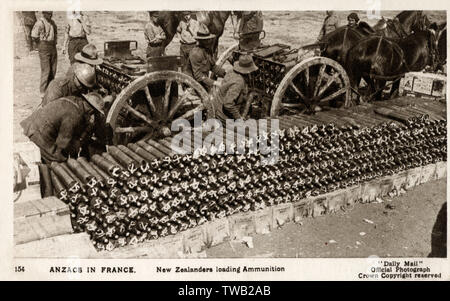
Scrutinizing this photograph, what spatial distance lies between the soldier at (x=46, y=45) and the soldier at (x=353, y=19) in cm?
416

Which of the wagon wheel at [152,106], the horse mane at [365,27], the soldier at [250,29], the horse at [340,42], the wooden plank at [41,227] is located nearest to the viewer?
the wooden plank at [41,227]

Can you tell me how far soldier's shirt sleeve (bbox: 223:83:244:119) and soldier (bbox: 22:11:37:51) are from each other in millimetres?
2773

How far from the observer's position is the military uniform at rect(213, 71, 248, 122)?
26.9ft

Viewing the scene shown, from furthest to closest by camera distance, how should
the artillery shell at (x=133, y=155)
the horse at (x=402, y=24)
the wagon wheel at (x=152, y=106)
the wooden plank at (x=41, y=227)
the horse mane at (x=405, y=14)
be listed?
the horse at (x=402, y=24)
the horse mane at (x=405, y=14)
the wagon wheel at (x=152, y=106)
the artillery shell at (x=133, y=155)
the wooden plank at (x=41, y=227)

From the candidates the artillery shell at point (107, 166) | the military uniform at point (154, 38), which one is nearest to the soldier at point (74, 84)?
the artillery shell at point (107, 166)

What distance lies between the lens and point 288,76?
329 inches

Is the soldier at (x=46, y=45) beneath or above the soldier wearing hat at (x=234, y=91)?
above

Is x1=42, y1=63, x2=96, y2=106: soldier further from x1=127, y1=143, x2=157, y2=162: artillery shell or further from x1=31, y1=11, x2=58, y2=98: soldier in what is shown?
x1=127, y1=143, x2=157, y2=162: artillery shell

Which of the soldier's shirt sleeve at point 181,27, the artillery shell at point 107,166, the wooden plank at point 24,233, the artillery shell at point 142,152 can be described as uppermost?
the soldier's shirt sleeve at point 181,27

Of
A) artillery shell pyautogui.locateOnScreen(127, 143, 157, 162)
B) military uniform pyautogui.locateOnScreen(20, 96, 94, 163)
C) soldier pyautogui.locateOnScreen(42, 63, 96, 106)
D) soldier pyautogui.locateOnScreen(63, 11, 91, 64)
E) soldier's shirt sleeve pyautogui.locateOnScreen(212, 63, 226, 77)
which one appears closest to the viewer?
artillery shell pyautogui.locateOnScreen(127, 143, 157, 162)

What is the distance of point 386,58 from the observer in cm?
918

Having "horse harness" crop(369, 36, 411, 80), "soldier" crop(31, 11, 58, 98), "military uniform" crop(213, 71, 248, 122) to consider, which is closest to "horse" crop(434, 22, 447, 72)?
"horse harness" crop(369, 36, 411, 80)

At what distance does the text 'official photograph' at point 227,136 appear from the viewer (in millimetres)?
6645

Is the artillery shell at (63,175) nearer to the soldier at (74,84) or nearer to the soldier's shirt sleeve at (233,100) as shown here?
the soldier at (74,84)
